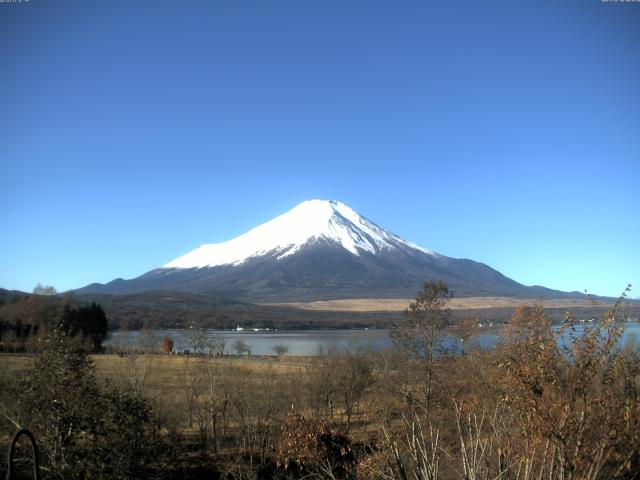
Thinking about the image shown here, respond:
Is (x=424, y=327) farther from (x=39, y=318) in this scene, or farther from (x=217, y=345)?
(x=39, y=318)

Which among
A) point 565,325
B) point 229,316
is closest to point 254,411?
point 565,325

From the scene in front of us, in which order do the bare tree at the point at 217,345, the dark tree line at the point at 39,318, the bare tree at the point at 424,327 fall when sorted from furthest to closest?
the dark tree line at the point at 39,318, the bare tree at the point at 217,345, the bare tree at the point at 424,327

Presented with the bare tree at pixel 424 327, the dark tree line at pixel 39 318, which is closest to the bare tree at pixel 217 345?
the dark tree line at pixel 39 318

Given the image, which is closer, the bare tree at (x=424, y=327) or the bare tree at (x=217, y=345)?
the bare tree at (x=424, y=327)

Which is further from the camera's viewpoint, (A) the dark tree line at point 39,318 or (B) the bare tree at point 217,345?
(A) the dark tree line at point 39,318

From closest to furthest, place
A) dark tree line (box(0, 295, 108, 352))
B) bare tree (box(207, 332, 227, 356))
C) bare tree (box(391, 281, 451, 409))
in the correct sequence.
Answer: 1. bare tree (box(391, 281, 451, 409))
2. bare tree (box(207, 332, 227, 356))
3. dark tree line (box(0, 295, 108, 352))

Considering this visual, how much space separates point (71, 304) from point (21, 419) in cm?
6209

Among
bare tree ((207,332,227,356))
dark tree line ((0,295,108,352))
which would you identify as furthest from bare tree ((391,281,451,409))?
dark tree line ((0,295,108,352))

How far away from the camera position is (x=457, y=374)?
2331 centimetres

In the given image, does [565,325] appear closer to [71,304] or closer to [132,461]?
[132,461]

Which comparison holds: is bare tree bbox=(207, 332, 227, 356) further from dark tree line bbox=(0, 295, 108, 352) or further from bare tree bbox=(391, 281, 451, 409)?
bare tree bbox=(391, 281, 451, 409)

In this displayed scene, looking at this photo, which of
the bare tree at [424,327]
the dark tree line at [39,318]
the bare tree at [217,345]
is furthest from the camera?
the dark tree line at [39,318]

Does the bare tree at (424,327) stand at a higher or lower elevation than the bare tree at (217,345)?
higher

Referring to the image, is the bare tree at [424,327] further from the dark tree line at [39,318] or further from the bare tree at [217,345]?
the dark tree line at [39,318]
